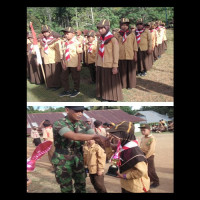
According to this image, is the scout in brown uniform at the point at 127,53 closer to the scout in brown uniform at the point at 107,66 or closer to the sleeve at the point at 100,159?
the scout in brown uniform at the point at 107,66

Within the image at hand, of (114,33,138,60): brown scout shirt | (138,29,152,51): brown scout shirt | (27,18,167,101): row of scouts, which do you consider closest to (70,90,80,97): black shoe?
(27,18,167,101): row of scouts

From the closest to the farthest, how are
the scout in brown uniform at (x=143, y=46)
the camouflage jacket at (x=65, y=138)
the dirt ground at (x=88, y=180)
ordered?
the camouflage jacket at (x=65, y=138), the dirt ground at (x=88, y=180), the scout in brown uniform at (x=143, y=46)

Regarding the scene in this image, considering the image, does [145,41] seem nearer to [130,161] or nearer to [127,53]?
[127,53]

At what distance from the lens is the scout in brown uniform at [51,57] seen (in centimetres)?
544

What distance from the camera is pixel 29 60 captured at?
6.79 meters

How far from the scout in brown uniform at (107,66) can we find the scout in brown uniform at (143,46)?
263 centimetres

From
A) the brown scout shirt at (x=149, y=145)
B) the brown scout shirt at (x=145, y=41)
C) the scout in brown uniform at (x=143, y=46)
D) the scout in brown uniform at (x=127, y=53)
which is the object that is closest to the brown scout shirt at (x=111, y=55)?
the scout in brown uniform at (x=127, y=53)

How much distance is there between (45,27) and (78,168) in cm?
384

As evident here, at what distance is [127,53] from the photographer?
18.4 feet

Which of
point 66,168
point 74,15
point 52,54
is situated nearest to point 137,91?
point 52,54

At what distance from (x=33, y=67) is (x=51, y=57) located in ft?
4.12

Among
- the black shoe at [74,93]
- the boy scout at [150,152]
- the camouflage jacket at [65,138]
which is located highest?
the black shoe at [74,93]

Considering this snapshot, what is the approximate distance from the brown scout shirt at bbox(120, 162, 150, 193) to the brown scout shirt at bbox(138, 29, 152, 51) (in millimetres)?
5314
